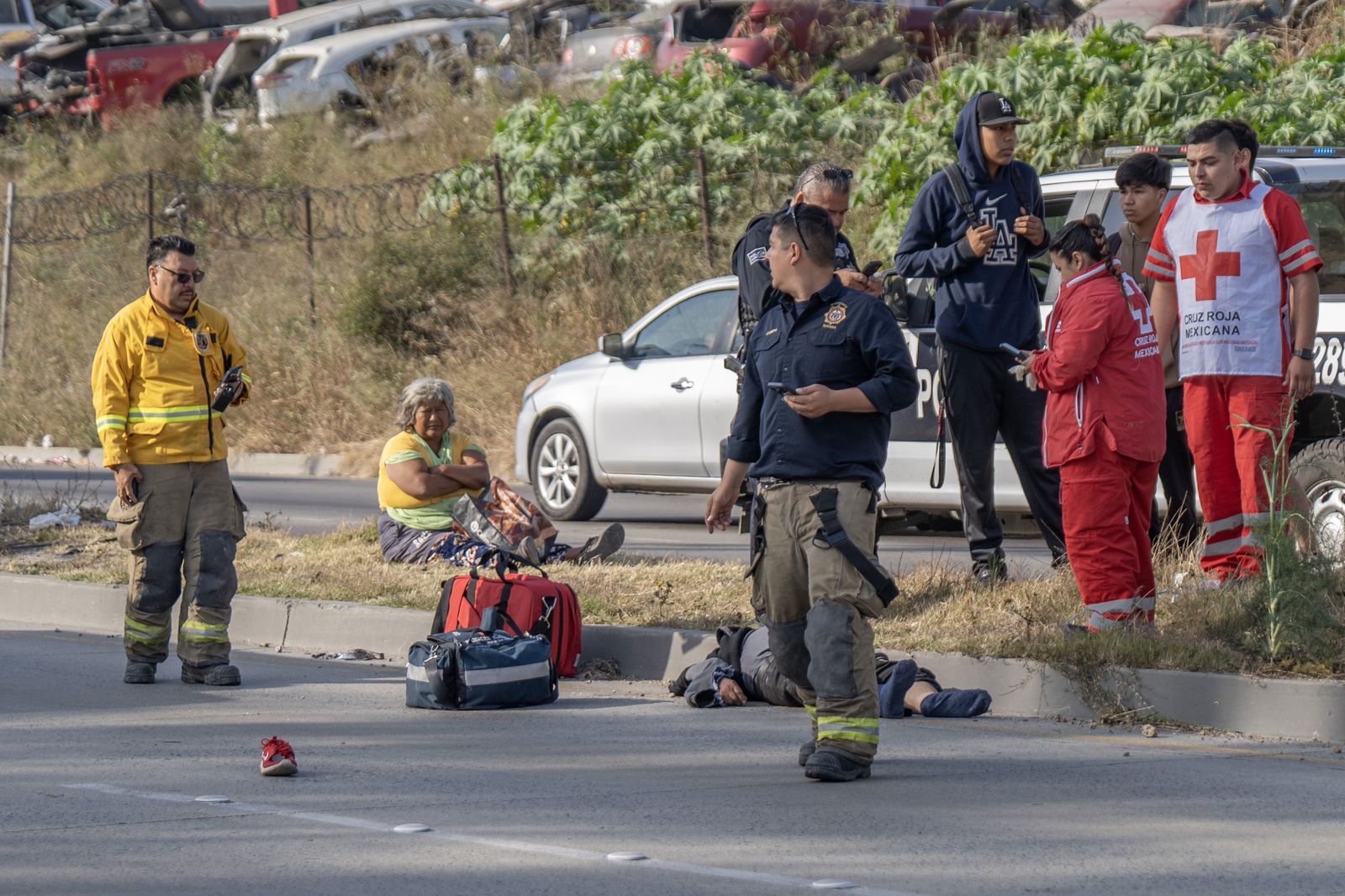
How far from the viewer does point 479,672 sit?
7547 millimetres

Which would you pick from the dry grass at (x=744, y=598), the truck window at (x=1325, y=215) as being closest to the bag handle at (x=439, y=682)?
the dry grass at (x=744, y=598)

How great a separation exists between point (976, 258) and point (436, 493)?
3158 mm

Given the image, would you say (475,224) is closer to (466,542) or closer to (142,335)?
(466,542)

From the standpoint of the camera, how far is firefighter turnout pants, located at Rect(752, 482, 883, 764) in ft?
19.3

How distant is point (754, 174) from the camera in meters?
21.1

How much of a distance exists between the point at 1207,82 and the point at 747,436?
12799 millimetres

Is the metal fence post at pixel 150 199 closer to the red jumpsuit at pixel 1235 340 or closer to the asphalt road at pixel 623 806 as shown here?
the asphalt road at pixel 623 806

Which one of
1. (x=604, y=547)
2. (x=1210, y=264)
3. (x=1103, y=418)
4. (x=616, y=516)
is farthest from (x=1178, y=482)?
(x=616, y=516)

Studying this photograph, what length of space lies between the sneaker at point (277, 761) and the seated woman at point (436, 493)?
3.62m

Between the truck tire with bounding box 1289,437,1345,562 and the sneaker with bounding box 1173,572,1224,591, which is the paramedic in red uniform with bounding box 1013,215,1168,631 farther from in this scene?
the truck tire with bounding box 1289,437,1345,562

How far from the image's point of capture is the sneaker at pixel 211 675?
828 cm

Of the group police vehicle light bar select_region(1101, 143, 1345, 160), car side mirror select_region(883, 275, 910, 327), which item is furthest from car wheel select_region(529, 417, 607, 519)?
police vehicle light bar select_region(1101, 143, 1345, 160)

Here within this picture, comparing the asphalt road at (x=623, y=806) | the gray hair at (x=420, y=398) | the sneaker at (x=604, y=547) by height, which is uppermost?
the gray hair at (x=420, y=398)

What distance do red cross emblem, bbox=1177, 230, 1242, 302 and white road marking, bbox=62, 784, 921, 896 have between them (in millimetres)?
3984
